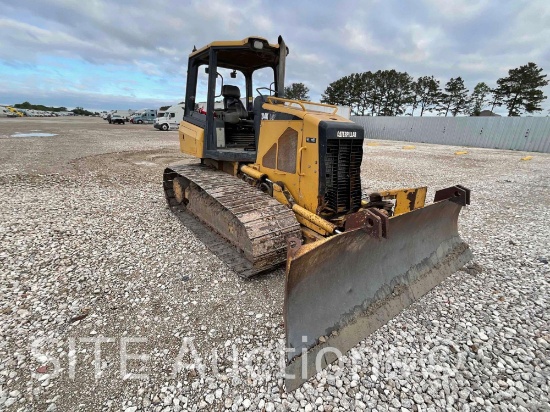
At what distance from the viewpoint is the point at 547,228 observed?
17.9 feet

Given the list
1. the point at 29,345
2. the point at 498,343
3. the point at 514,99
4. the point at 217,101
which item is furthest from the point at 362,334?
the point at 514,99

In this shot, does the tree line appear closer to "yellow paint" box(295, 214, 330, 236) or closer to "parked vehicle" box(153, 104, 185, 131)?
"parked vehicle" box(153, 104, 185, 131)

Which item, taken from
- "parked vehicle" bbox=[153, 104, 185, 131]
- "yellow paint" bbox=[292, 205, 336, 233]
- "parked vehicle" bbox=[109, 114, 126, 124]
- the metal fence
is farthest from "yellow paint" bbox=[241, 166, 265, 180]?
"parked vehicle" bbox=[109, 114, 126, 124]

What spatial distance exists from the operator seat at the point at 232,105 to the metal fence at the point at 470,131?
26068 millimetres

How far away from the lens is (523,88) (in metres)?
38.2

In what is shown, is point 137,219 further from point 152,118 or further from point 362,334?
point 152,118

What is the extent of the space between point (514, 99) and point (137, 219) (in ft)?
169

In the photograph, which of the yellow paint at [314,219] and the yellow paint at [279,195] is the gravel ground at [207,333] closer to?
the yellow paint at [314,219]

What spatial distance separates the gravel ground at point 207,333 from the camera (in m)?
2.11

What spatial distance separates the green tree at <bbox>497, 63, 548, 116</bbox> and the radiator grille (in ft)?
160

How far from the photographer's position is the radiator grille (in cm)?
358

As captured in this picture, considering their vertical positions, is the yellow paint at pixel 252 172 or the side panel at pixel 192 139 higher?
the side panel at pixel 192 139

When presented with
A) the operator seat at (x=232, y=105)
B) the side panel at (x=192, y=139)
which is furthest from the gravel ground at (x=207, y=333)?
the operator seat at (x=232, y=105)

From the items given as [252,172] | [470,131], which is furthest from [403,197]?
[470,131]
